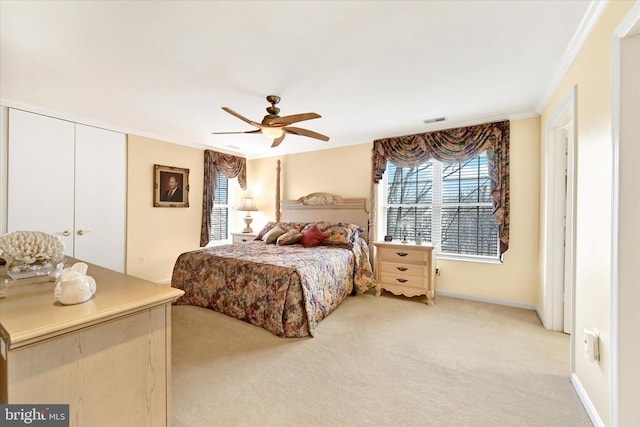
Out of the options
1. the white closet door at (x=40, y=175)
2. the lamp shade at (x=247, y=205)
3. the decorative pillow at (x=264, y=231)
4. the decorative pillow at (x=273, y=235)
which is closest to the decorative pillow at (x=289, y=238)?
the decorative pillow at (x=273, y=235)

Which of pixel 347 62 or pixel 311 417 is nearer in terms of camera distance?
pixel 311 417

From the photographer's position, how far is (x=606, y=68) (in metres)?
1.50

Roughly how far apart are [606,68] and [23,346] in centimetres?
283

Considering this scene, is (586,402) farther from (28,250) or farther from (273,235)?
(273,235)

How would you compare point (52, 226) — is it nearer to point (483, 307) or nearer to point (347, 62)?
point (347, 62)

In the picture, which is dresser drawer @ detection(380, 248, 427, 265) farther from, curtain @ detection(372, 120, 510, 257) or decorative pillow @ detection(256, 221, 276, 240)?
decorative pillow @ detection(256, 221, 276, 240)

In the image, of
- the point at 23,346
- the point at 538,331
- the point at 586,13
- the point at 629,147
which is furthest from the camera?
the point at 538,331

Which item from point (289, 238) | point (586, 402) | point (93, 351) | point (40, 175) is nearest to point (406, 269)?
point (289, 238)

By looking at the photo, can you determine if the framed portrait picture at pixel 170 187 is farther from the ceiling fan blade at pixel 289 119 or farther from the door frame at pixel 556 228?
the door frame at pixel 556 228

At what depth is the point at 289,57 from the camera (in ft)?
6.76

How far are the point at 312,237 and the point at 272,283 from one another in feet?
4.64

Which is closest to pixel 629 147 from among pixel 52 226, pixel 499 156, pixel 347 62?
pixel 347 62

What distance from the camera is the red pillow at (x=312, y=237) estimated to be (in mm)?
3889

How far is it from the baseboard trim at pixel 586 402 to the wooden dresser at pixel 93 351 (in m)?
2.22
